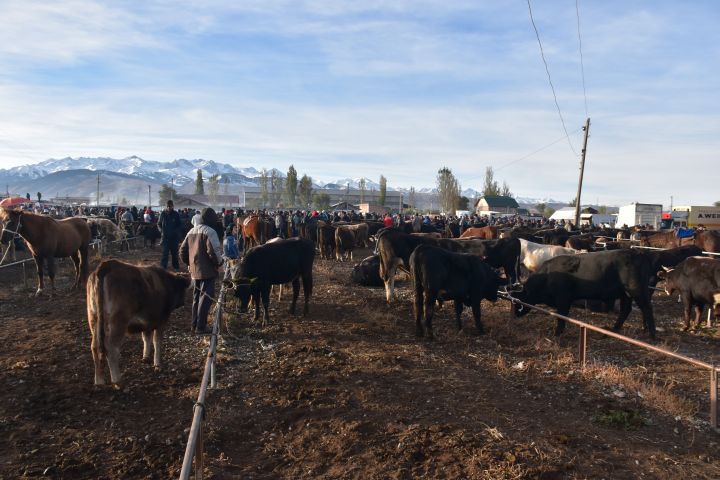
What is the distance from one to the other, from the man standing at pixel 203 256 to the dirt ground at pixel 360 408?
576 mm

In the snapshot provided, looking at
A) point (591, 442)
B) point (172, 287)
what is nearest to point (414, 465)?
point (591, 442)

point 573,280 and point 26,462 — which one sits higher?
point 573,280

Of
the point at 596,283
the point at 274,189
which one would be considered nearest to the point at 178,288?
the point at 596,283

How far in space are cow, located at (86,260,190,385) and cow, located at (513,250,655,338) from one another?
22.1ft

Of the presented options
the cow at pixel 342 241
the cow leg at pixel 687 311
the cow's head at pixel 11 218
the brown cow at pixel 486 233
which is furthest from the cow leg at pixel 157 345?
the brown cow at pixel 486 233

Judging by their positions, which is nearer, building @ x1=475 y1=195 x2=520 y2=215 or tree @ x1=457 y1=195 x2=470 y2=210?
building @ x1=475 y1=195 x2=520 y2=215

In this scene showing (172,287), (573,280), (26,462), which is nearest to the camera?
(26,462)

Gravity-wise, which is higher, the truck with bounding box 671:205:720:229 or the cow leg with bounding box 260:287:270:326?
the truck with bounding box 671:205:720:229

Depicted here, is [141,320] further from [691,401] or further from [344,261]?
[344,261]

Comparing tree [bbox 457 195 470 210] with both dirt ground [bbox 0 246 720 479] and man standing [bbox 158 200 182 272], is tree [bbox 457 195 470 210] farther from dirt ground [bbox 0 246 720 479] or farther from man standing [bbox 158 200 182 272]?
dirt ground [bbox 0 246 720 479]

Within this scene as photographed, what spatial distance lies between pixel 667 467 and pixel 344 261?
16.9 meters

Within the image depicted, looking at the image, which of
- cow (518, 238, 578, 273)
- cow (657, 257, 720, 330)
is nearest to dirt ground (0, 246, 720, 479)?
cow (657, 257, 720, 330)

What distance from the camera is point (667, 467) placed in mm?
4273

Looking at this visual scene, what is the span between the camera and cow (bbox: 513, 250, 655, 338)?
9.13 m
